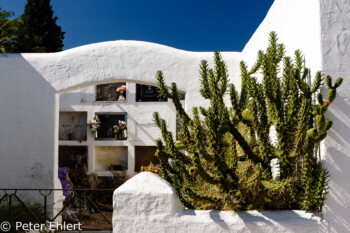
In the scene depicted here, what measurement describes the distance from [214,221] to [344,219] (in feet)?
3.51

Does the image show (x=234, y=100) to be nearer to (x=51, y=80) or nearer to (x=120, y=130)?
(x=51, y=80)

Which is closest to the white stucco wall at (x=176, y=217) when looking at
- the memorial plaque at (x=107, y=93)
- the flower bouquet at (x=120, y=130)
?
the flower bouquet at (x=120, y=130)

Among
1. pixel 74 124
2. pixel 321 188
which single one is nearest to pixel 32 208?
pixel 321 188

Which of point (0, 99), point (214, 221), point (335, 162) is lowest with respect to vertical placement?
Answer: point (214, 221)

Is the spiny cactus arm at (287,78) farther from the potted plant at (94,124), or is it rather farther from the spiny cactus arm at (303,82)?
the potted plant at (94,124)

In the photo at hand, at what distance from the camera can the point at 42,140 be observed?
193 inches

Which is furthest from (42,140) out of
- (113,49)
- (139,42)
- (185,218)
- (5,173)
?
(185,218)

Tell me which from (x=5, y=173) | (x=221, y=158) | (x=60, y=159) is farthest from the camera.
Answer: (x=60, y=159)

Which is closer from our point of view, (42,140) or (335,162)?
(335,162)

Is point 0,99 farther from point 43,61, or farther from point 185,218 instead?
point 185,218

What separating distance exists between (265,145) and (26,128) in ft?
12.9

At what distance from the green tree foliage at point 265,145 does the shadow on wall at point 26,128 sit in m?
2.86

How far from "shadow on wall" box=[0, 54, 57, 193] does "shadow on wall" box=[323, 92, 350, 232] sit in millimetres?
3992

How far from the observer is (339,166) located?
254cm
